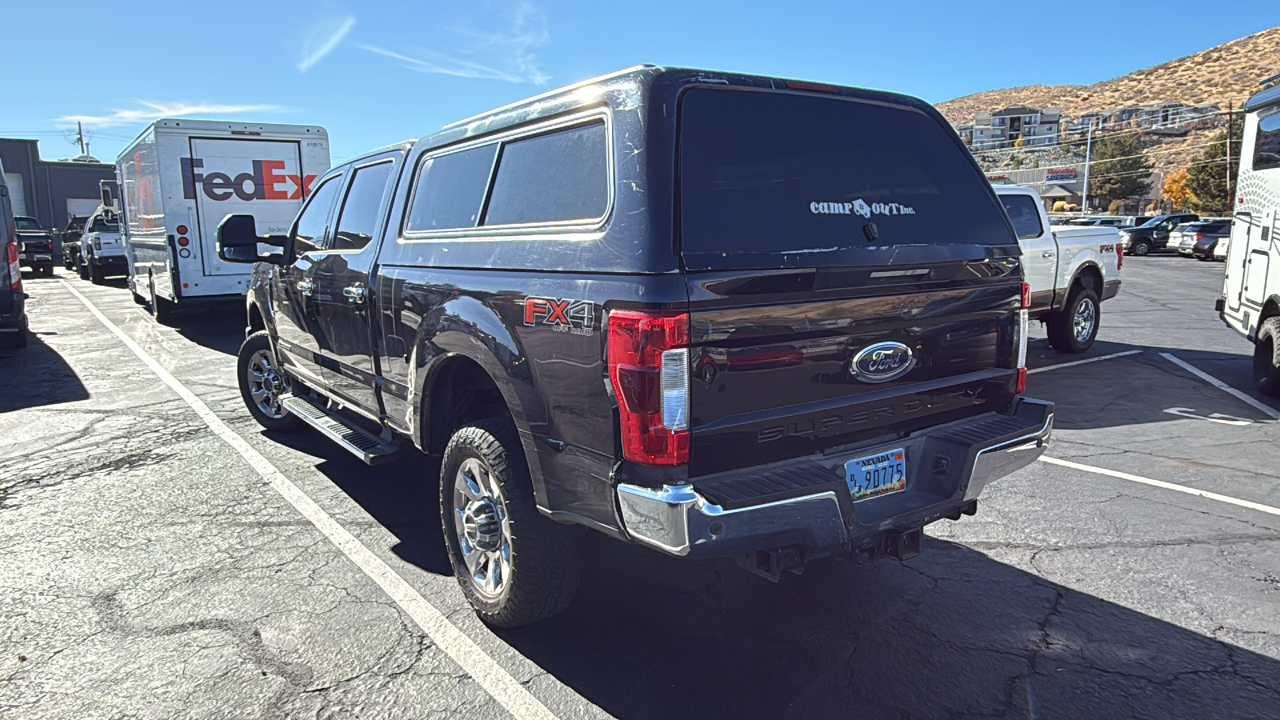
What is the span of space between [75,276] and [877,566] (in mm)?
31856

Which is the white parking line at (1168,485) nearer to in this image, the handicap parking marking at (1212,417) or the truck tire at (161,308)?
the handicap parking marking at (1212,417)

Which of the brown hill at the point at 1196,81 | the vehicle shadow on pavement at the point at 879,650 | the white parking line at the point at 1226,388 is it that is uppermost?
the brown hill at the point at 1196,81

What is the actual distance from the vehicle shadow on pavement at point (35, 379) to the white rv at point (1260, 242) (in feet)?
37.2

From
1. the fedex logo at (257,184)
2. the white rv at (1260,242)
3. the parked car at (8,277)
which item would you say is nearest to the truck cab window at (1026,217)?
the white rv at (1260,242)

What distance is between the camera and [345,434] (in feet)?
15.9

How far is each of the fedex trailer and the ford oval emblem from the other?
11176 millimetres

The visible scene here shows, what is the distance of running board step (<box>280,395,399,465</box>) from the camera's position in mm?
4398

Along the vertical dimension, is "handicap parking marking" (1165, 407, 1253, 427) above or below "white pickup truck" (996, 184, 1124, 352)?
below

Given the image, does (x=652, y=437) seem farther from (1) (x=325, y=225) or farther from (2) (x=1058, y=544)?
(1) (x=325, y=225)

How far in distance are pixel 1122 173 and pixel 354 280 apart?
9343 cm

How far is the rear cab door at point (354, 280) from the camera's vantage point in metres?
4.48

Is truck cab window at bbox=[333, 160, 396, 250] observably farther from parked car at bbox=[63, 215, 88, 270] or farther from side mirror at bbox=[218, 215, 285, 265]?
parked car at bbox=[63, 215, 88, 270]

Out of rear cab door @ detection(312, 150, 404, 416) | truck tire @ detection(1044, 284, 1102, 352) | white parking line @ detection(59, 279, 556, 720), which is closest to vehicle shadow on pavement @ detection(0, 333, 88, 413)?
white parking line @ detection(59, 279, 556, 720)

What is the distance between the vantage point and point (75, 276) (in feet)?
92.2
